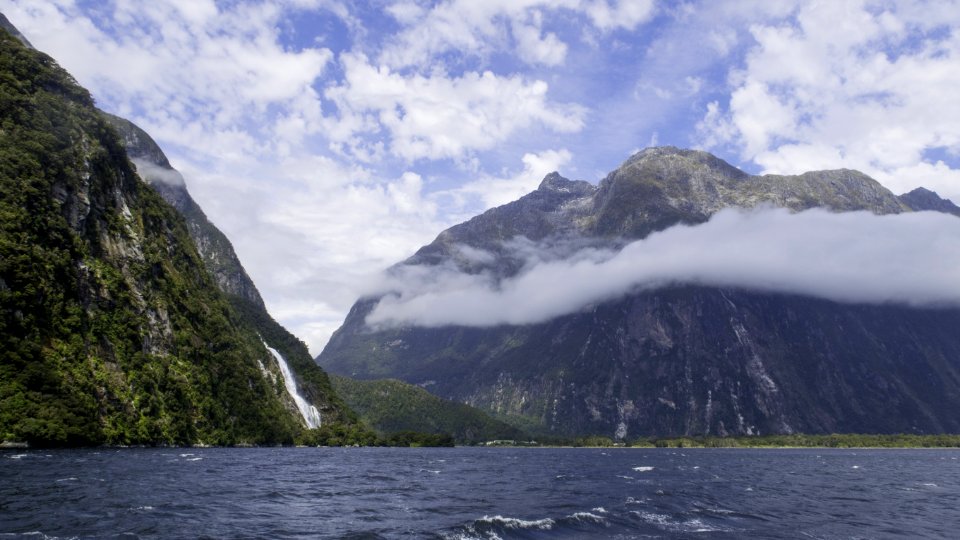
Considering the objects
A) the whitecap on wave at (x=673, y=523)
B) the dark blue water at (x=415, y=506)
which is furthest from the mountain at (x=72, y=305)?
the whitecap on wave at (x=673, y=523)

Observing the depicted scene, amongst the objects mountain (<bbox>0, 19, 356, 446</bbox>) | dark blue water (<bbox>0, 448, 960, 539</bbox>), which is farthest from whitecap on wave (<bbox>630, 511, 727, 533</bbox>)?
A: mountain (<bbox>0, 19, 356, 446</bbox>)

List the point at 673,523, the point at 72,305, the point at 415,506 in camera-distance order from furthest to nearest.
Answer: the point at 72,305
the point at 415,506
the point at 673,523

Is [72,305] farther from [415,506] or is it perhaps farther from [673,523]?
[673,523]

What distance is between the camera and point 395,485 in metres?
82.9

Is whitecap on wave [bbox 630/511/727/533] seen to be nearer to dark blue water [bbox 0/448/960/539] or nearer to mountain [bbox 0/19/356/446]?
dark blue water [bbox 0/448/960/539]

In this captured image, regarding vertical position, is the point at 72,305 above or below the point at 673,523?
above

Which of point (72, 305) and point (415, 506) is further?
point (72, 305)

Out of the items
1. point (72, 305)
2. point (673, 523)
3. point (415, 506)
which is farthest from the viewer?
point (72, 305)

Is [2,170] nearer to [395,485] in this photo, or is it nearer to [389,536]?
[395,485]

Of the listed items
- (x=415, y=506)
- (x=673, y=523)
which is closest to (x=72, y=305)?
(x=415, y=506)

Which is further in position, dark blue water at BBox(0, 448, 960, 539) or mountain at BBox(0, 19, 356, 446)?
mountain at BBox(0, 19, 356, 446)

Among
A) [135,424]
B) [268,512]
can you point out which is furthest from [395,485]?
[135,424]

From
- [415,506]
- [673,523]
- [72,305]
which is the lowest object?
[673,523]

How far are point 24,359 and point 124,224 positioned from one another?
256 ft
